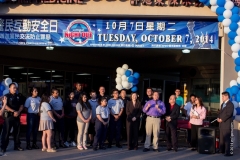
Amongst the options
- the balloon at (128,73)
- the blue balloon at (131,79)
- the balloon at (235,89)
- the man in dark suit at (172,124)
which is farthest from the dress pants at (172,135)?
the balloon at (128,73)

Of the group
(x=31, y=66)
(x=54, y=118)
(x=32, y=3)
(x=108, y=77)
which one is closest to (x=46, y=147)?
(x=54, y=118)

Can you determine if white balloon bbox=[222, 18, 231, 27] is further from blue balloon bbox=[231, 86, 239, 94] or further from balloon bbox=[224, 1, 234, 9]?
blue balloon bbox=[231, 86, 239, 94]

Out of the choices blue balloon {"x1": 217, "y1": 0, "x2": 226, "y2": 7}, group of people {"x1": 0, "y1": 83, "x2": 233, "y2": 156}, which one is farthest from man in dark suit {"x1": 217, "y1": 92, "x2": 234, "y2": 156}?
blue balloon {"x1": 217, "y1": 0, "x2": 226, "y2": 7}

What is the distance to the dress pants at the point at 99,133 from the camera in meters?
11.7

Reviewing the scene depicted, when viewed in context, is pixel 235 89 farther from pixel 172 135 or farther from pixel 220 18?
pixel 172 135

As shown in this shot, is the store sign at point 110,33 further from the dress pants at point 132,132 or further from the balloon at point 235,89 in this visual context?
the dress pants at point 132,132

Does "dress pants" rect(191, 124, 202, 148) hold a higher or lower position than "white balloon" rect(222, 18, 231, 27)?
lower

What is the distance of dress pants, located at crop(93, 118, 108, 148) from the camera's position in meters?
11.7

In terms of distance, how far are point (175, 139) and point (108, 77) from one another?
12.5 m

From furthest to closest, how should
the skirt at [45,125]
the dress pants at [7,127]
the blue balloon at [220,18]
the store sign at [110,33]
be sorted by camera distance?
1. the store sign at [110,33]
2. the blue balloon at [220,18]
3. the skirt at [45,125]
4. the dress pants at [7,127]

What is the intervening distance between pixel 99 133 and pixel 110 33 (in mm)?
3595

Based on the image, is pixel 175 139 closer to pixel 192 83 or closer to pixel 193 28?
pixel 193 28

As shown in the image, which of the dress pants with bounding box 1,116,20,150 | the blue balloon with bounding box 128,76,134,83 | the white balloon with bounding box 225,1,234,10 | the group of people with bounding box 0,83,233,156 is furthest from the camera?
the blue balloon with bounding box 128,76,134,83

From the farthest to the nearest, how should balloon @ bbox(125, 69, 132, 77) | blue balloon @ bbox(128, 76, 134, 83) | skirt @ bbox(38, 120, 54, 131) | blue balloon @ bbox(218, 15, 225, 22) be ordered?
balloon @ bbox(125, 69, 132, 77)
blue balloon @ bbox(128, 76, 134, 83)
blue balloon @ bbox(218, 15, 225, 22)
skirt @ bbox(38, 120, 54, 131)
